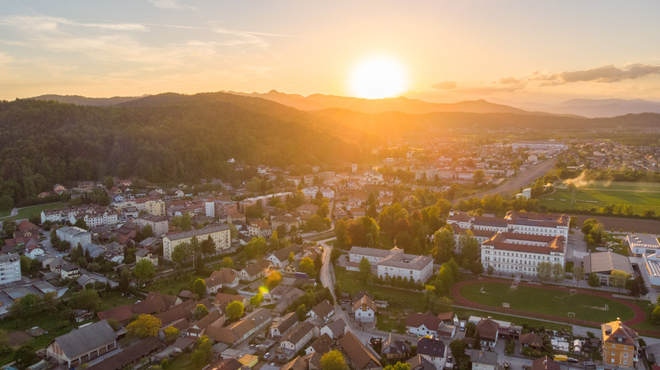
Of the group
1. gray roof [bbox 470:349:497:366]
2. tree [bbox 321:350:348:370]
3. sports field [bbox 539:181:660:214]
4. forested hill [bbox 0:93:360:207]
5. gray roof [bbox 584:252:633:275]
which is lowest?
gray roof [bbox 470:349:497:366]

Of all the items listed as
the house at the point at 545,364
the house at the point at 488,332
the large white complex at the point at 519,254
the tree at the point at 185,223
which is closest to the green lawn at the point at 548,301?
the large white complex at the point at 519,254

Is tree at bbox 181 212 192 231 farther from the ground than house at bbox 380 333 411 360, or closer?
farther from the ground

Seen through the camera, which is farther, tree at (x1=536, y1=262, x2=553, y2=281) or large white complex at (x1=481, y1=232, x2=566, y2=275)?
large white complex at (x1=481, y1=232, x2=566, y2=275)

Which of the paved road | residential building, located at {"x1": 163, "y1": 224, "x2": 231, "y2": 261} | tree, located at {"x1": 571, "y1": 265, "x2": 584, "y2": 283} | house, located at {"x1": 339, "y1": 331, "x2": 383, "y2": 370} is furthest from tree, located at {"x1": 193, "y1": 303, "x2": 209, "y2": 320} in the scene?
the paved road

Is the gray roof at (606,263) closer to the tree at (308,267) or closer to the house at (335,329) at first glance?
the house at (335,329)

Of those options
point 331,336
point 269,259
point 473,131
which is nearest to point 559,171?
point 269,259

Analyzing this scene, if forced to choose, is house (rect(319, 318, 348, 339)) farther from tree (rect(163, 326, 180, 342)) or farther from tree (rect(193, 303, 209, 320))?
tree (rect(163, 326, 180, 342))

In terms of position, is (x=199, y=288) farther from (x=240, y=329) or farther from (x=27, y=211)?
(x=27, y=211)

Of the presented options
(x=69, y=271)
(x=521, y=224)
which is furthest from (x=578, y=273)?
(x=69, y=271)
